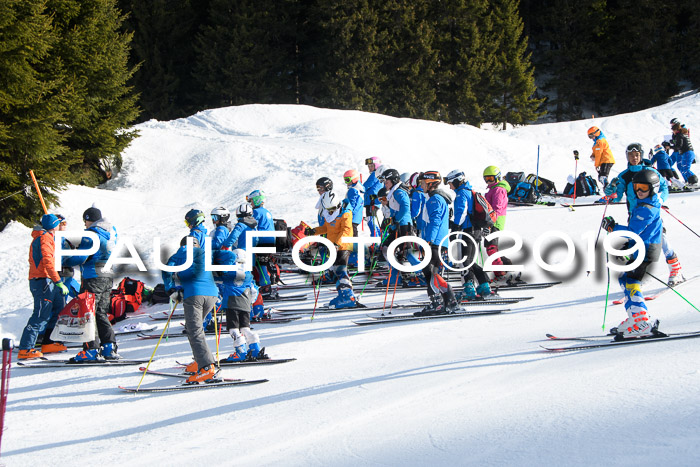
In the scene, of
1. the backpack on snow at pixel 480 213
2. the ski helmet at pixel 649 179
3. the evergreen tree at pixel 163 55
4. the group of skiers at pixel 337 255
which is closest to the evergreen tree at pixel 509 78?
the evergreen tree at pixel 163 55

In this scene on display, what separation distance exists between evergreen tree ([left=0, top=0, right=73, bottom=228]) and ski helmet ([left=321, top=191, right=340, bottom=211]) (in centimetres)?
1036

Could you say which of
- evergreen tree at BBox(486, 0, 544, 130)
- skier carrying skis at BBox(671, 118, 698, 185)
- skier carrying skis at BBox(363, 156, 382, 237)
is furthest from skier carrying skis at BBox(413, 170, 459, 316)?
evergreen tree at BBox(486, 0, 544, 130)

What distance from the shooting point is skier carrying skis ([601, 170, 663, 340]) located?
22.6 ft

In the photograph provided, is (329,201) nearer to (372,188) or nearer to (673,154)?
(372,188)

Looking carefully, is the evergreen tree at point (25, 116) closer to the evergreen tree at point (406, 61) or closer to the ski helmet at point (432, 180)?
the ski helmet at point (432, 180)

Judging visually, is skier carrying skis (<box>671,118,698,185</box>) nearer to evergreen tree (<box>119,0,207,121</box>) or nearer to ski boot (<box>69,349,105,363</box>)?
ski boot (<box>69,349,105,363</box>)

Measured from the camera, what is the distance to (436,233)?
9.00 meters

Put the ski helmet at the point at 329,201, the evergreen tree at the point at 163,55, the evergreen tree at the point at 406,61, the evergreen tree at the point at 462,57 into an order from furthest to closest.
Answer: the evergreen tree at the point at 163,55 < the evergreen tree at the point at 462,57 < the evergreen tree at the point at 406,61 < the ski helmet at the point at 329,201

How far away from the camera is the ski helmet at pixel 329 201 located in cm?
1012

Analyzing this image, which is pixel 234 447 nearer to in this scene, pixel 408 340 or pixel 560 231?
pixel 408 340

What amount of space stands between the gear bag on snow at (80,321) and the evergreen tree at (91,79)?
12.0 metres

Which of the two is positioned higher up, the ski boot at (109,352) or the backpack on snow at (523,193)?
the backpack on snow at (523,193)

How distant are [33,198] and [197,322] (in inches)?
519

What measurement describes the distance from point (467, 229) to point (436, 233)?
4.66 feet
